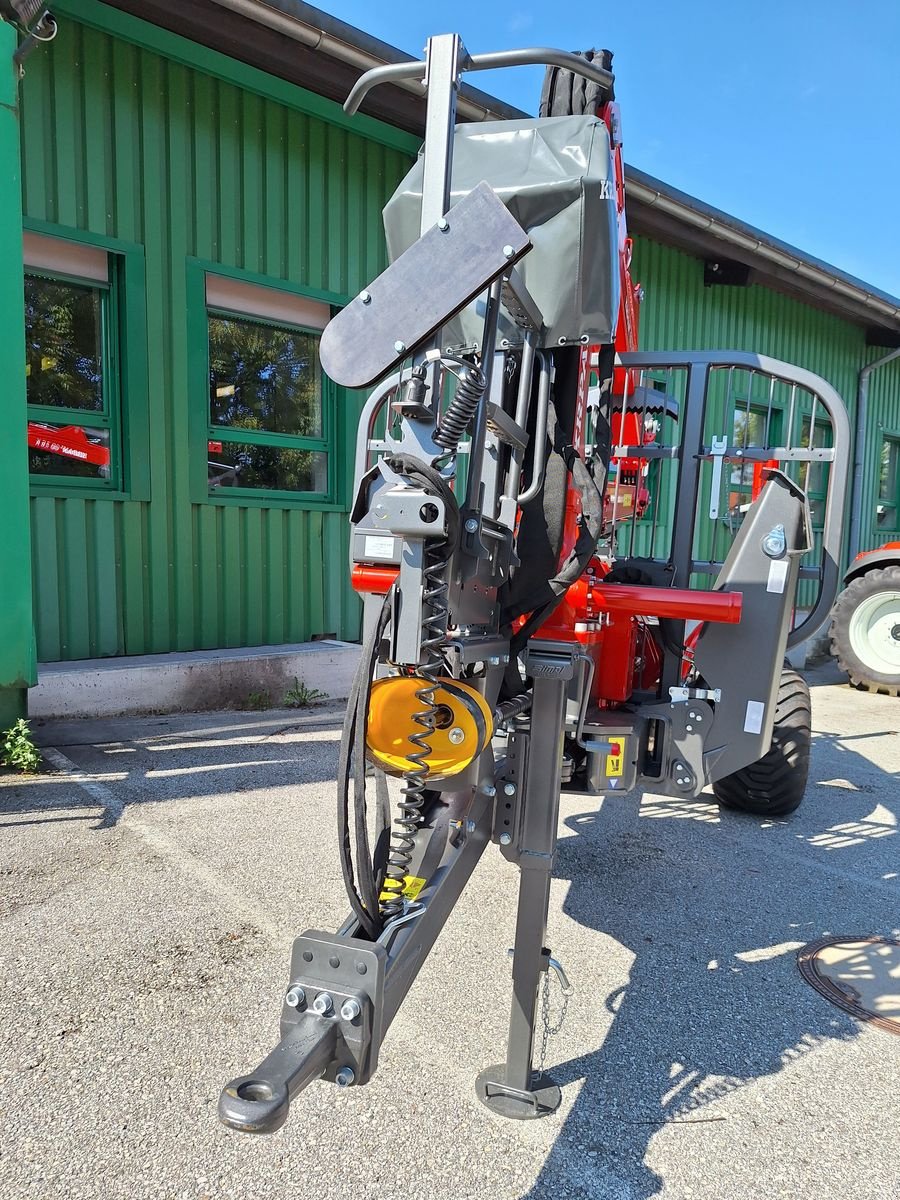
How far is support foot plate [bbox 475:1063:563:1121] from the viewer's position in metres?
2.11

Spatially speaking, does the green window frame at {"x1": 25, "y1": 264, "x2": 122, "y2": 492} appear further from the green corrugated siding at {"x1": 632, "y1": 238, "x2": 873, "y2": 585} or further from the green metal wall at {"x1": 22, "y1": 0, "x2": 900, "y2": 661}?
the green corrugated siding at {"x1": 632, "y1": 238, "x2": 873, "y2": 585}

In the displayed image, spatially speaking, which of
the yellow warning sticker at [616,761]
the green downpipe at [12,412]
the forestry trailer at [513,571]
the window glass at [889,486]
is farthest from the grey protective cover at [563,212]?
the window glass at [889,486]

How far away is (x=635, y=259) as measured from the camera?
954cm

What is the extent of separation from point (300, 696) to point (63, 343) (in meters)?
3.06

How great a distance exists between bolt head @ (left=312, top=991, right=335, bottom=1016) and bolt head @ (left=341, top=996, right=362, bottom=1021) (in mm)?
25

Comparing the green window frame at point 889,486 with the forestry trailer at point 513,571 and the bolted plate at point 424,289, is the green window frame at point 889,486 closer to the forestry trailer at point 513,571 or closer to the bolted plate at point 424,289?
the forestry trailer at point 513,571

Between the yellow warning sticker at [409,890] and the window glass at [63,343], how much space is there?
506cm

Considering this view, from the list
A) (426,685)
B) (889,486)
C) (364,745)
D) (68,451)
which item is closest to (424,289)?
(426,685)

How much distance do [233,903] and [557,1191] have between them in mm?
1683

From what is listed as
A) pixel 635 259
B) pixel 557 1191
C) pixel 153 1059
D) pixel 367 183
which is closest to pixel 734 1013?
pixel 557 1191

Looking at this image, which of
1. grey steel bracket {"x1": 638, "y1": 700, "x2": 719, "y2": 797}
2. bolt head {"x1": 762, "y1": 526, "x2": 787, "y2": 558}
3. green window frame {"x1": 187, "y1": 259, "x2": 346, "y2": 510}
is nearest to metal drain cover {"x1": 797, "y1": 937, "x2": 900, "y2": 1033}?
Answer: grey steel bracket {"x1": 638, "y1": 700, "x2": 719, "y2": 797}

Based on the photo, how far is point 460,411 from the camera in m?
1.66

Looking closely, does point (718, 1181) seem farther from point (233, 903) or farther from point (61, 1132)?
point (233, 903)

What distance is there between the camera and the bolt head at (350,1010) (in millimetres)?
1341
